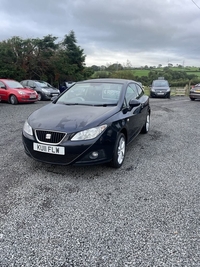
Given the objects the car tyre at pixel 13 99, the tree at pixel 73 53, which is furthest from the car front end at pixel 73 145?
the tree at pixel 73 53

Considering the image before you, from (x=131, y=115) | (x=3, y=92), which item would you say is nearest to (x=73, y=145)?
(x=131, y=115)

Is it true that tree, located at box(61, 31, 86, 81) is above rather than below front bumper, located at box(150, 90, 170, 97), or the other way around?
above

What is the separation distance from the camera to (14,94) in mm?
11789

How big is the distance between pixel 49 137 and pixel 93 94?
5.29ft

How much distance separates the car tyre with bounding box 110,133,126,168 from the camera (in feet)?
11.8

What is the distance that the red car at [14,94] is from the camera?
38.8 feet

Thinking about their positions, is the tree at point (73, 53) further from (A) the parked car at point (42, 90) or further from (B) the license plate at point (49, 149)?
(B) the license plate at point (49, 149)

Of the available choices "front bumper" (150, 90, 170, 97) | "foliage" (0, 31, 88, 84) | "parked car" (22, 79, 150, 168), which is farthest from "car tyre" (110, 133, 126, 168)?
"foliage" (0, 31, 88, 84)

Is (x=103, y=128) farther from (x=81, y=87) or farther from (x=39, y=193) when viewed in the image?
(x=81, y=87)

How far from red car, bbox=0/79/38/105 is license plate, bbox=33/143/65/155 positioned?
926cm

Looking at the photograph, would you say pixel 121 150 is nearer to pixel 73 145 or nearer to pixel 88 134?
pixel 88 134

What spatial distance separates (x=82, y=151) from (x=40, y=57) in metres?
21.6

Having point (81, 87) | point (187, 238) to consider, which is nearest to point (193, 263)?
point (187, 238)

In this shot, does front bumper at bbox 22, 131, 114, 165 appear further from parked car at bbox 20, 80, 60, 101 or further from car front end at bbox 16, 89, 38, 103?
parked car at bbox 20, 80, 60, 101
